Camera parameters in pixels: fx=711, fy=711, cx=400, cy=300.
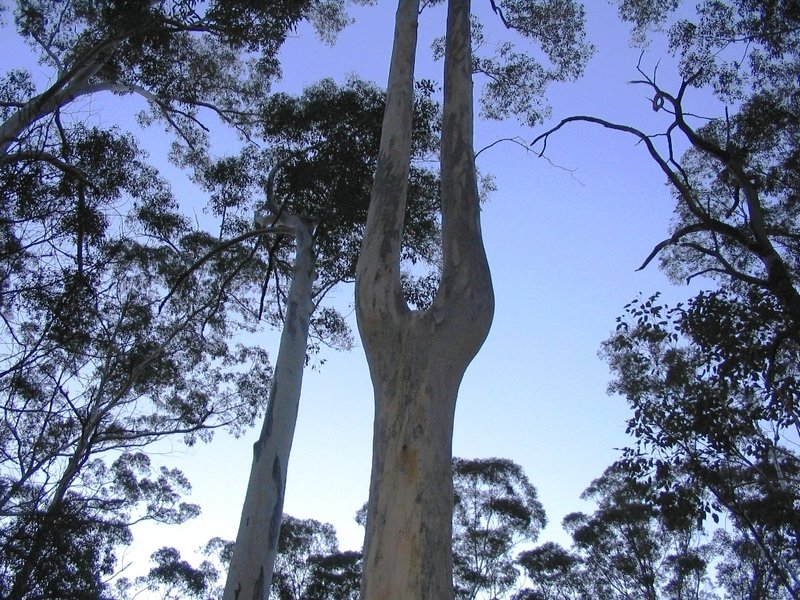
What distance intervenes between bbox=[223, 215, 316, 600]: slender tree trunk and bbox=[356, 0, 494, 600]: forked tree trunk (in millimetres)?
3165

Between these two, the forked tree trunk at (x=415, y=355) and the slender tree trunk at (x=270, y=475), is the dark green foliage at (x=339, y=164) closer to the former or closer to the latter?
the slender tree trunk at (x=270, y=475)

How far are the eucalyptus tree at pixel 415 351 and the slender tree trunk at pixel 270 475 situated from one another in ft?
10.4

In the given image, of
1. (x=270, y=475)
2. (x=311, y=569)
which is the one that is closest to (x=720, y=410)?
(x=270, y=475)

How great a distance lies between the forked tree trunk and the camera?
2631 millimetres

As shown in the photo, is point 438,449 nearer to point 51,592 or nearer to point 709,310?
point 709,310

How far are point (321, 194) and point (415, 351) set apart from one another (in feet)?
19.5

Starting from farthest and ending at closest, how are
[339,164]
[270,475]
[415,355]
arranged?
[339,164]
[270,475]
[415,355]

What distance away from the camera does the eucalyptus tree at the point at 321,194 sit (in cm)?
742

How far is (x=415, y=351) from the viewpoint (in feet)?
10.2

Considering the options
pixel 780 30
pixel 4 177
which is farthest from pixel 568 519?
pixel 4 177

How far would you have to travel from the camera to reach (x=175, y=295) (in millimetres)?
11273

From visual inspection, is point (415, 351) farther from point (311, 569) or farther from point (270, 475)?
point (311, 569)

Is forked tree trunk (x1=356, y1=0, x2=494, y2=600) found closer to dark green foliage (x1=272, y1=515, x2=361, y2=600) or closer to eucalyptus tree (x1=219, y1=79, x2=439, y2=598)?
eucalyptus tree (x1=219, y1=79, x2=439, y2=598)

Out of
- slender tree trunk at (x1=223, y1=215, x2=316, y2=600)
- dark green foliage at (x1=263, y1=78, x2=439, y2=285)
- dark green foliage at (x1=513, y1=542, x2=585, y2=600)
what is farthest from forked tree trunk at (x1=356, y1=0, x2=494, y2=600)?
dark green foliage at (x1=513, y1=542, x2=585, y2=600)
